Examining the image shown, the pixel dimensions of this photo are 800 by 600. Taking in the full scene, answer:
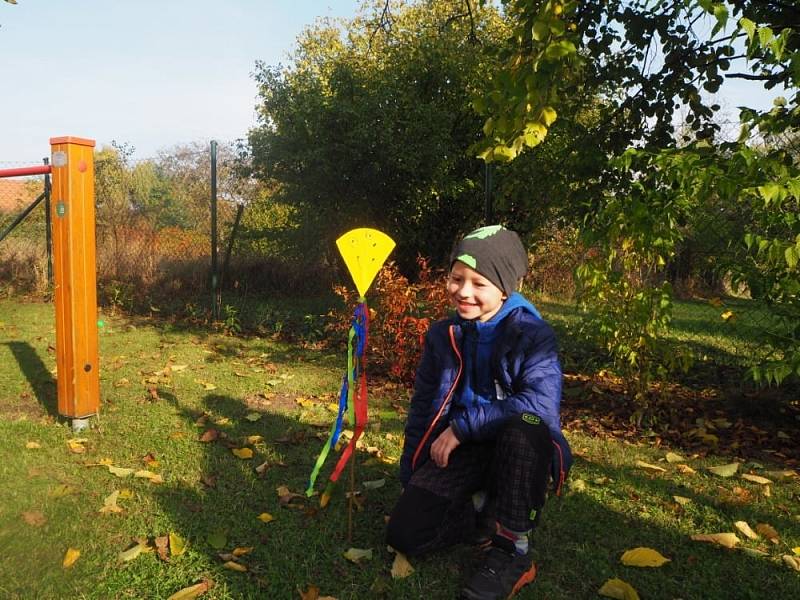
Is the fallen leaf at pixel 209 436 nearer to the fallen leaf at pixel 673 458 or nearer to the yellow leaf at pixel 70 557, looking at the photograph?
A: the yellow leaf at pixel 70 557

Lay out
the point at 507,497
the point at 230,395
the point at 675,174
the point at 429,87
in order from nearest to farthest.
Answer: the point at 507,497
the point at 675,174
the point at 230,395
the point at 429,87

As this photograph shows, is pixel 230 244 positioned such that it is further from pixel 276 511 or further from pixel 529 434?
pixel 529 434

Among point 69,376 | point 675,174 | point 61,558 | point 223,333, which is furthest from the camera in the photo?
point 223,333

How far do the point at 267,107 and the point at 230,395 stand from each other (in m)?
5.91

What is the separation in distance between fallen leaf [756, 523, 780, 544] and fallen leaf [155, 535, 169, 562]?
240cm

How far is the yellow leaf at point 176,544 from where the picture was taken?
239cm

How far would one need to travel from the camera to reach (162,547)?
94.8 inches

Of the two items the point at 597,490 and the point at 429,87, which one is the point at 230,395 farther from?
the point at 429,87

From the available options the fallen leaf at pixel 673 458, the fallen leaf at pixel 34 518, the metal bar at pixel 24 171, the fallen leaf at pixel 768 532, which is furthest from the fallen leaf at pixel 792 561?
the metal bar at pixel 24 171

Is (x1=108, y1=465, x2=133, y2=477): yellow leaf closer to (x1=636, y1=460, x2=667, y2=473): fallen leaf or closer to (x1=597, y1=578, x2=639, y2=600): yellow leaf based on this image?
(x1=597, y1=578, x2=639, y2=600): yellow leaf

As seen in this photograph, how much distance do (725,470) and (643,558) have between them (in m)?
1.24

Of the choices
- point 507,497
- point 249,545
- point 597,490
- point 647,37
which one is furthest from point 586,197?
point 249,545

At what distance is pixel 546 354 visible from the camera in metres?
2.31

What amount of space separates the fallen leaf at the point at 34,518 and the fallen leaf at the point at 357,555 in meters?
1.28
